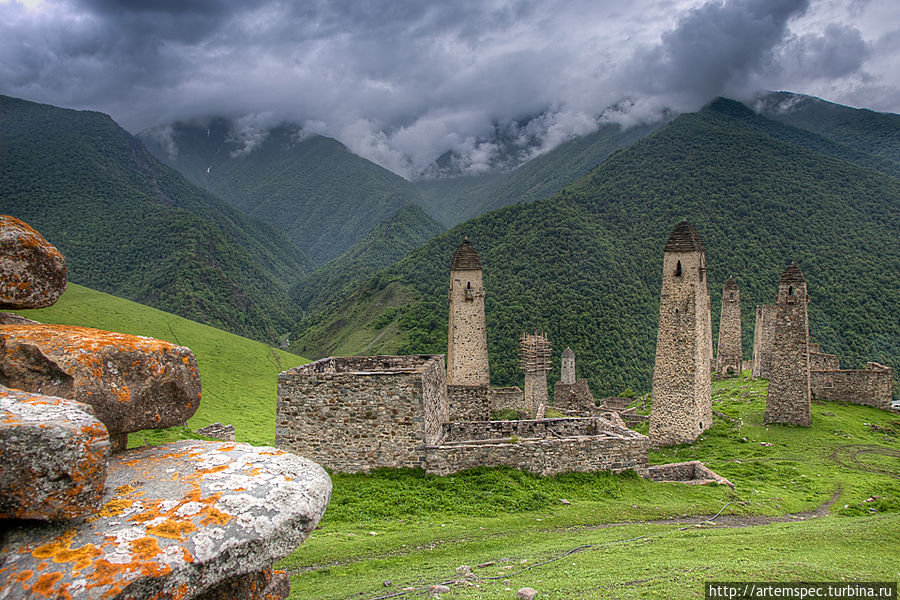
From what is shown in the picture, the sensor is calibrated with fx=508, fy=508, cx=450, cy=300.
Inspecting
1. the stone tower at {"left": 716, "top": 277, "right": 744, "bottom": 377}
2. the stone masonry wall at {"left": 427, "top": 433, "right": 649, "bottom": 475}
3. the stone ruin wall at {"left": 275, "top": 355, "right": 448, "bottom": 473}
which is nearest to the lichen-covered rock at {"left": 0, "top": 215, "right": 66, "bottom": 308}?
the stone ruin wall at {"left": 275, "top": 355, "right": 448, "bottom": 473}

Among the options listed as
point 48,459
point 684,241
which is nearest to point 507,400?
point 684,241

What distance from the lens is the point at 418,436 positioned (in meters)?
13.7

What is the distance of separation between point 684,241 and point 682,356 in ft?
17.8

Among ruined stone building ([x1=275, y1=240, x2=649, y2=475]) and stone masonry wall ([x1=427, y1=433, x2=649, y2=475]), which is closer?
ruined stone building ([x1=275, y1=240, x2=649, y2=475])

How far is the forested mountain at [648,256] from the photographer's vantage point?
6350cm

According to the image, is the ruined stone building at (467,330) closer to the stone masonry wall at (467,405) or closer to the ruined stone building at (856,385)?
the stone masonry wall at (467,405)

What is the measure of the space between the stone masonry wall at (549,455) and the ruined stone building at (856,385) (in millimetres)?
21445

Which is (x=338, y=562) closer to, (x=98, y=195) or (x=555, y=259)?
(x=555, y=259)

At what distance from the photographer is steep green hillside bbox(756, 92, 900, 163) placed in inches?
5167

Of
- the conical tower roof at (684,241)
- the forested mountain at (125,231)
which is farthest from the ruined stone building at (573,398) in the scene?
the forested mountain at (125,231)

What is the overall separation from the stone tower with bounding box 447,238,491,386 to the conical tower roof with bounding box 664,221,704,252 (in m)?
Answer: 9.37

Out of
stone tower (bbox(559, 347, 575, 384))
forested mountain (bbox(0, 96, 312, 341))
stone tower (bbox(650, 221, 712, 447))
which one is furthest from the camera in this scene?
forested mountain (bbox(0, 96, 312, 341))

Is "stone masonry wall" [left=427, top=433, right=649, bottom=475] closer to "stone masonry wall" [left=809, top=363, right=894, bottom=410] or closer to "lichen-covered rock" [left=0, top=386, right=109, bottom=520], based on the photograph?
"lichen-covered rock" [left=0, top=386, right=109, bottom=520]

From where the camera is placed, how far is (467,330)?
86.1ft
